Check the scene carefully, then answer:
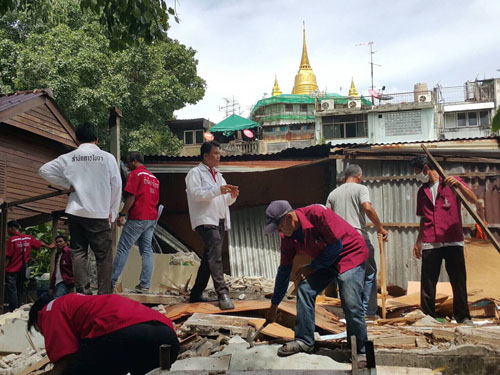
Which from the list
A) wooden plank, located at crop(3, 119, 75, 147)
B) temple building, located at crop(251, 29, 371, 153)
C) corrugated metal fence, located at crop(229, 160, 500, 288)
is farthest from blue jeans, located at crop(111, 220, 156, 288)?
temple building, located at crop(251, 29, 371, 153)

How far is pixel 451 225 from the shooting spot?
6137 mm

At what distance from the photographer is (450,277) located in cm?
611

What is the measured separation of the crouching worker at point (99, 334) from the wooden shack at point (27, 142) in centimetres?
867

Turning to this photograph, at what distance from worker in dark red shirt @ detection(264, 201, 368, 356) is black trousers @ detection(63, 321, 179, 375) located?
3.85ft

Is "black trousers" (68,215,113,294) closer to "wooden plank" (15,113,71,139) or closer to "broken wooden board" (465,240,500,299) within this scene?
"broken wooden board" (465,240,500,299)

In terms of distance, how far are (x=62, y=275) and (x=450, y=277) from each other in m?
5.87

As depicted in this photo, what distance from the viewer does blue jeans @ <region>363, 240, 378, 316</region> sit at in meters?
6.11

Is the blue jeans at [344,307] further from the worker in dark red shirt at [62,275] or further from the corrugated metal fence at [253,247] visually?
the corrugated metal fence at [253,247]

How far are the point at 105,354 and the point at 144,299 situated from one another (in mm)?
3079

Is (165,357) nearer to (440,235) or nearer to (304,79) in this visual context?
(440,235)

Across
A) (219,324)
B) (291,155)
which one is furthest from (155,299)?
(291,155)

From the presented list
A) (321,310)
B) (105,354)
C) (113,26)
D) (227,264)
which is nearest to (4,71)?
(227,264)

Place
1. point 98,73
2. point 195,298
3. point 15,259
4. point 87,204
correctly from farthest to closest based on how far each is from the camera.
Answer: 1. point 98,73
2. point 15,259
3. point 195,298
4. point 87,204

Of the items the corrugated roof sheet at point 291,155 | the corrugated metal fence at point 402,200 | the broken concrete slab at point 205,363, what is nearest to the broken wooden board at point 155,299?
the broken concrete slab at point 205,363
